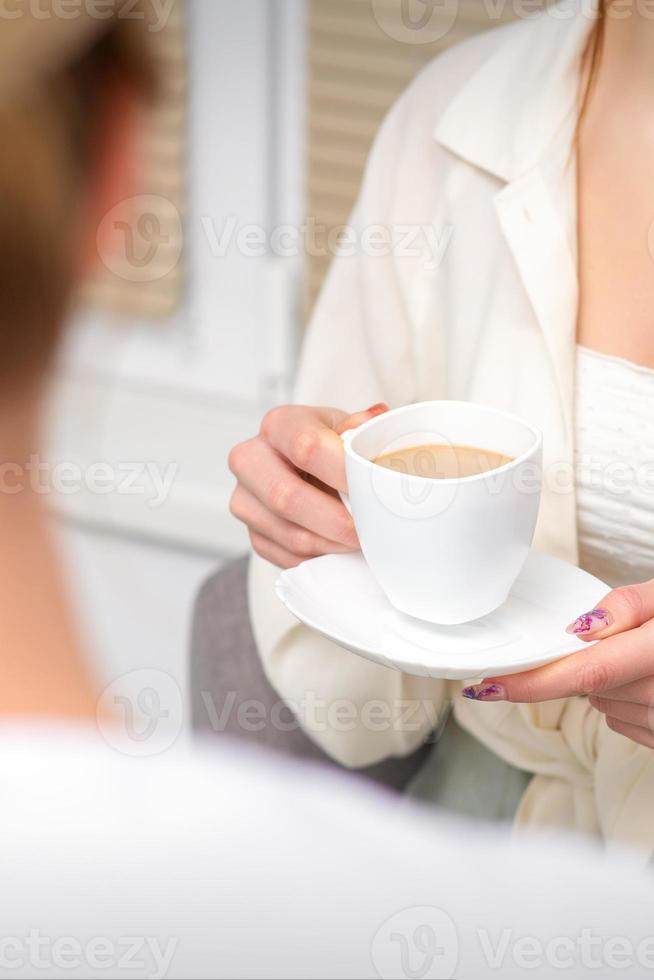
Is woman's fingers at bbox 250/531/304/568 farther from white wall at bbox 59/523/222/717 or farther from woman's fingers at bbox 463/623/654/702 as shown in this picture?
white wall at bbox 59/523/222/717

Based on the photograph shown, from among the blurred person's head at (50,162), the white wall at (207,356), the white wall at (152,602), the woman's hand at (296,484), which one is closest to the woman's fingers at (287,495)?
the woman's hand at (296,484)

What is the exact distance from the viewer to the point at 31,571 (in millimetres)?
416

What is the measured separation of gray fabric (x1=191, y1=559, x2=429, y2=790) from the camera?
39.6 inches

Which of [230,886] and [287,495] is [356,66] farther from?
[230,886]

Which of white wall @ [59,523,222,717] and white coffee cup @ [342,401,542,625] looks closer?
white coffee cup @ [342,401,542,625]

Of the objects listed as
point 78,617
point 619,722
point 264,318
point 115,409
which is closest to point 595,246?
point 619,722

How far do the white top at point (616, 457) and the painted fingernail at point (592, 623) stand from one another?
0.77 feet

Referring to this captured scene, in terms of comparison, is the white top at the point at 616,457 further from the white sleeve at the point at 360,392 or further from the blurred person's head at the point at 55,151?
the blurred person's head at the point at 55,151

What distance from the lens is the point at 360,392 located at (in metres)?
1.03

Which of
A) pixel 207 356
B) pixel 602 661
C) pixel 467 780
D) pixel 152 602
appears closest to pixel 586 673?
pixel 602 661

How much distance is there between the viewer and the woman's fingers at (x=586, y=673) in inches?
25.1

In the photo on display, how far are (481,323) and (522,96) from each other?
195mm

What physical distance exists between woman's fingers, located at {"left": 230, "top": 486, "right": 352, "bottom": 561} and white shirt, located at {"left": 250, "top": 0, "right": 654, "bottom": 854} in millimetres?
173

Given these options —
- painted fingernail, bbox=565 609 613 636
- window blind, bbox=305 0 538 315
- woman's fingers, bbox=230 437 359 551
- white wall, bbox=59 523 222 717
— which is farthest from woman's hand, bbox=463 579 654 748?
white wall, bbox=59 523 222 717
